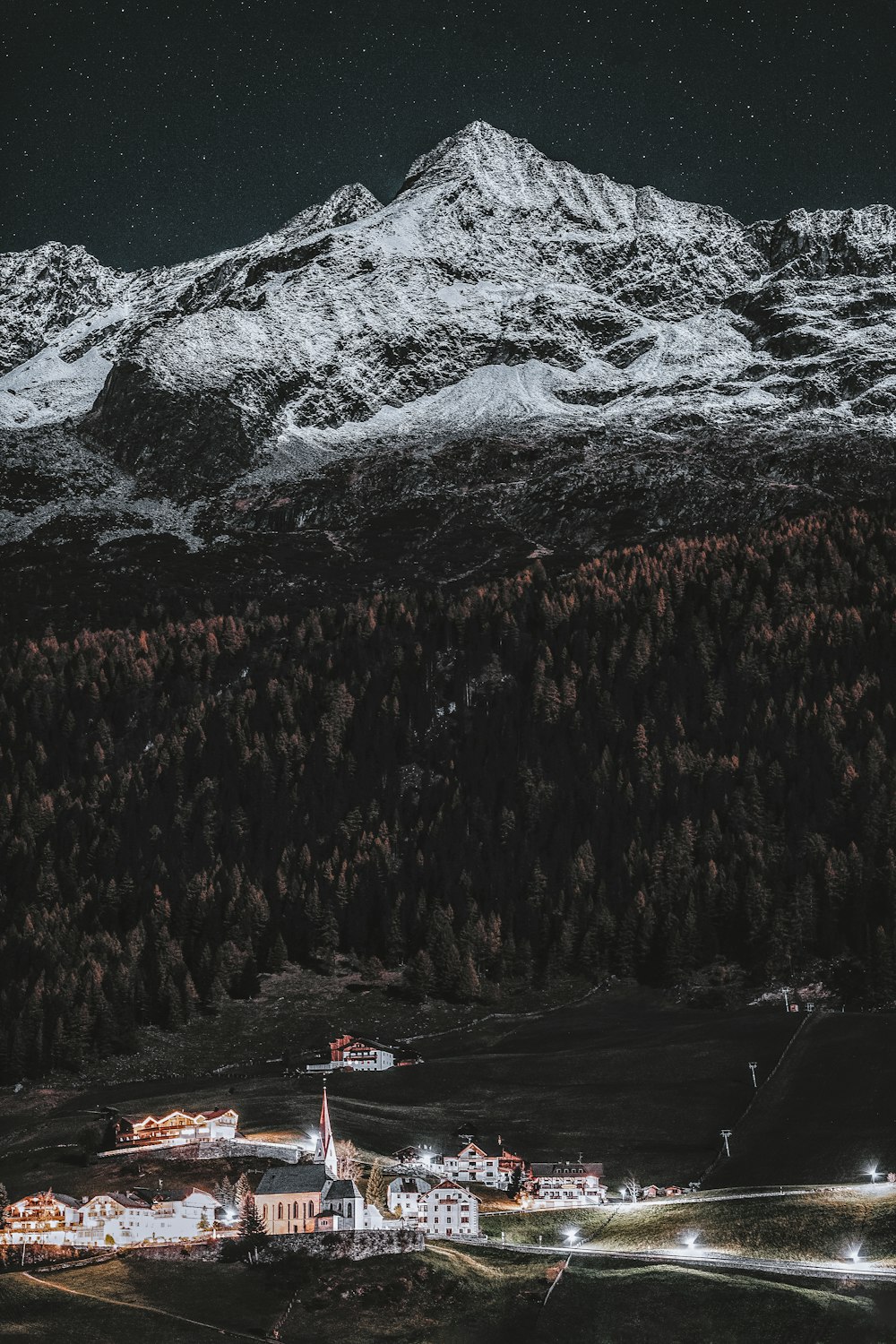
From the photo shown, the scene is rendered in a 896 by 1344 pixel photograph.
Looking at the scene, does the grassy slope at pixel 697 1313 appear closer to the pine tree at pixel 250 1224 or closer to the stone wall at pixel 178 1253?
the pine tree at pixel 250 1224

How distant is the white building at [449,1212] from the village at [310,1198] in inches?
3.1

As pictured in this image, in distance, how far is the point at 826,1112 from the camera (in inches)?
6083

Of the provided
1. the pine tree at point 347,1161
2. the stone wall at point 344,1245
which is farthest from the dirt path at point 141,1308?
the pine tree at point 347,1161

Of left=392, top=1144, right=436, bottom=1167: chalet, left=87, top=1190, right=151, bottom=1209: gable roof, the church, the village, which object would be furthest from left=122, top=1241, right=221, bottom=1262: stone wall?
left=392, top=1144, right=436, bottom=1167: chalet

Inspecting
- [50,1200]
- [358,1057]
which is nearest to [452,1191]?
[50,1200]

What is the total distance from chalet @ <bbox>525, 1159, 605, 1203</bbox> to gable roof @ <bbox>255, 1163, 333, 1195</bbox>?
21.0m

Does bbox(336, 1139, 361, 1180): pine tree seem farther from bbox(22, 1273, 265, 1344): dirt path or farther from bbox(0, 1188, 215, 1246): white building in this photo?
bbox(22, 1273, 265, 1344): dirt path

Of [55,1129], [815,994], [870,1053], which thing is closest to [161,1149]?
[55,1129]

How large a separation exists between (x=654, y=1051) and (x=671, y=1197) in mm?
51641

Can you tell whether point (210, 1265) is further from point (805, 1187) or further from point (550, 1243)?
point (805, 1187)

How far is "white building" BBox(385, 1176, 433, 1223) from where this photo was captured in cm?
12231

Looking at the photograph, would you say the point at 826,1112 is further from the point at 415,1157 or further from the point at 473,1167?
the point at 415,1157

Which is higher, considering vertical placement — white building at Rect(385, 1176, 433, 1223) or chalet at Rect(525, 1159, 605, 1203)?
white building at Rect(385, 1176, 433, 1223)

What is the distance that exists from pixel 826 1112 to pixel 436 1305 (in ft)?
205
